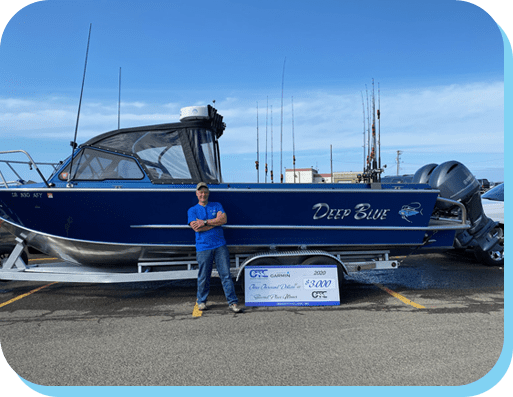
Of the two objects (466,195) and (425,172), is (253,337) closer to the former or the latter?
(466,195)

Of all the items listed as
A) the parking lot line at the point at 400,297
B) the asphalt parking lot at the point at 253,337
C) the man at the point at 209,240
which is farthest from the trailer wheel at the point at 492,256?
the man at the point at 209,240

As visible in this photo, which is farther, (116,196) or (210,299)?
(210,299)

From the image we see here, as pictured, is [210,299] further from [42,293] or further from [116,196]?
[42,293]

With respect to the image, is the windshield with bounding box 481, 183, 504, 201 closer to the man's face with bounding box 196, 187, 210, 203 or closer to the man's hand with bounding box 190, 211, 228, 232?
the man's hand with bounding box 190, 211, 228, 232

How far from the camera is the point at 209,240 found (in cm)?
445

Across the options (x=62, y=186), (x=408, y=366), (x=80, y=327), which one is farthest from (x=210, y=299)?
(x=408, y=366)

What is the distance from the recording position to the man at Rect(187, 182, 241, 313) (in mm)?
4410

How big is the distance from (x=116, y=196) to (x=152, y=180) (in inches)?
19.8

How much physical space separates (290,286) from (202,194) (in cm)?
155

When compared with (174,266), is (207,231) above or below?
above

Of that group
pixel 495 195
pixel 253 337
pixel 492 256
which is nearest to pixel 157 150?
pixel 253 337

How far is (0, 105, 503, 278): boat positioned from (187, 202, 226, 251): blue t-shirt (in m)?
0.23

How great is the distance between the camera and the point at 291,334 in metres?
3.75

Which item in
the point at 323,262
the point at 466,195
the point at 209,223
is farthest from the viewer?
the point at 466,195
